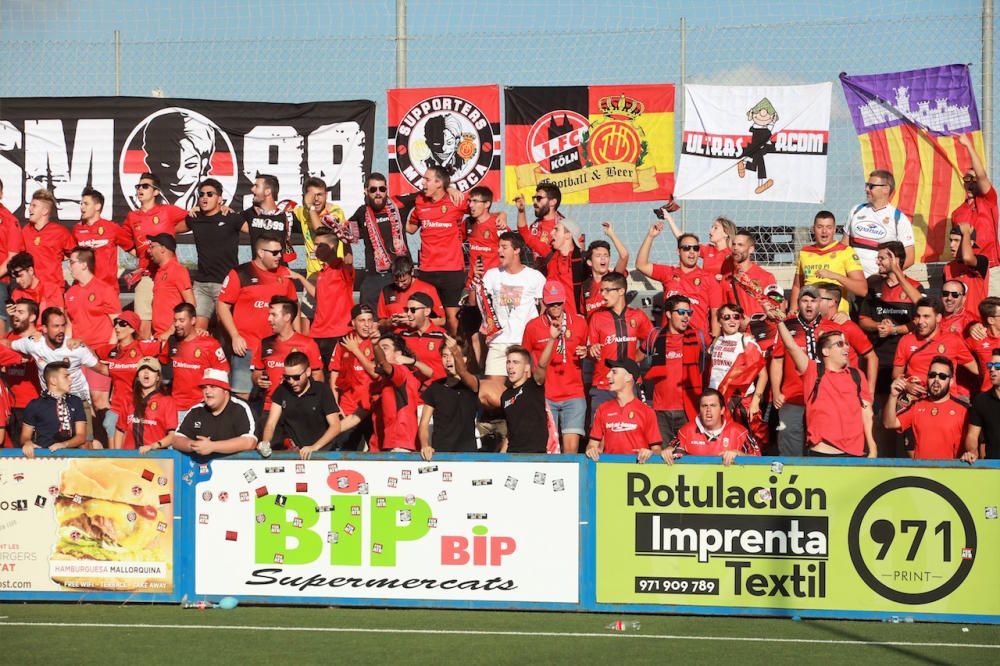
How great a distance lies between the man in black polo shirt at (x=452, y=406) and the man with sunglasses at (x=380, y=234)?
2.82 meters

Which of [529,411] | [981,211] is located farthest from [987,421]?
[529,411]

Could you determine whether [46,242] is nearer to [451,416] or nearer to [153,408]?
[153,408]

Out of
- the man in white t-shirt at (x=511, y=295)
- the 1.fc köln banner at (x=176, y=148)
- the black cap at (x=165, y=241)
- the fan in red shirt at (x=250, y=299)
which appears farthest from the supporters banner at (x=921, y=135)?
the black cap at (x=165, y=241)

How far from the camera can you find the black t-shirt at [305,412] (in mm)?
12312

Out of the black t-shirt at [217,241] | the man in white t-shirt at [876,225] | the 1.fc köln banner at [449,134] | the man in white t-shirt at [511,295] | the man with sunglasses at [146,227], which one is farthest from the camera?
the 1.fc köln banner at [449,134]

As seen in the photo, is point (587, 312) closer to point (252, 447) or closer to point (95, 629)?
point (252, 447)

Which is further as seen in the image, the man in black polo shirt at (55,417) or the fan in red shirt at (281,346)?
the fan in red shirt at (281,346)

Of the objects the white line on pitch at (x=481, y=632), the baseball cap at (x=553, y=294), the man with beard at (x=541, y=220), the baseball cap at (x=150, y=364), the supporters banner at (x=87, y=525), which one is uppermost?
the man with beard at (x=541, y=220)

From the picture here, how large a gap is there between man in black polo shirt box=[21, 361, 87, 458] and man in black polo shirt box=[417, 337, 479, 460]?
343 cm

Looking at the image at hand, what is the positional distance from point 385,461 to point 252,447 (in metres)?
1.24

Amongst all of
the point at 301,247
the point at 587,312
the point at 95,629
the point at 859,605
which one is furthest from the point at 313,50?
the point at 859,605

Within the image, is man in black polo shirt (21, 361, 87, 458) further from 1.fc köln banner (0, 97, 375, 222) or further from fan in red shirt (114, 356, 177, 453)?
1.fc köln banner (0, 97, 375, 222)

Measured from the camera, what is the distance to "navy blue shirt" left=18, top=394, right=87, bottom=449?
42.3ft

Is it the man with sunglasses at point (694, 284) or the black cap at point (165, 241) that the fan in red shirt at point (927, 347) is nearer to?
the man with sunglasses at point (694, 284)
